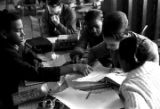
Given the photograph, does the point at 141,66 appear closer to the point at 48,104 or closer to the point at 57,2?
the point at 48,104

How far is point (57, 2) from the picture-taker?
2.92 m

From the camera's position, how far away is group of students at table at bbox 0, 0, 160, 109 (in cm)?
115

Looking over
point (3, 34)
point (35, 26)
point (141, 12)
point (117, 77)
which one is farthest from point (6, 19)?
point (35, 26)

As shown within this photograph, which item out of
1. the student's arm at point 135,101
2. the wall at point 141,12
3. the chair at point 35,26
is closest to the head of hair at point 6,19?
the student's arm at point 135,101

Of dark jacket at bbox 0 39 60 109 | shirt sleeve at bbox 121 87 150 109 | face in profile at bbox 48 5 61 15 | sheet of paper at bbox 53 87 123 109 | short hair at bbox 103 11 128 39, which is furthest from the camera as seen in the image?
face in profile at bbox 48 5 61 15

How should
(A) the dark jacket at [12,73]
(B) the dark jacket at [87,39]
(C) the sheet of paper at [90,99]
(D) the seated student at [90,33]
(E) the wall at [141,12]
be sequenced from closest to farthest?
(C) the sheet of paper at [90,99] < (A) the dark jacket at [12,73] < (D) the seated student at [90,33] < (B) the dark jacket at [87,39] < (E) the wall at [141,12]

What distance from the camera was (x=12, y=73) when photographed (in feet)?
4.85

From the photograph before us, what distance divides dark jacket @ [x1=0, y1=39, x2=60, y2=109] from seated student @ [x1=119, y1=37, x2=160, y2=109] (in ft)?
1.59

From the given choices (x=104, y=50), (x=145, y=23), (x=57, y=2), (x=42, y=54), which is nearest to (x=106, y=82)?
(x=104, y=50)

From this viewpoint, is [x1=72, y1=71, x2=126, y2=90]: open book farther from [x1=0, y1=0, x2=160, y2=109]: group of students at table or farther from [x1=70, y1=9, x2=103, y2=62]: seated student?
[x1=70, y1=9, x2=103, y2=62]: seated student

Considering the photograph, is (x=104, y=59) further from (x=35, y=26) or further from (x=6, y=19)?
(x=35, y=26)

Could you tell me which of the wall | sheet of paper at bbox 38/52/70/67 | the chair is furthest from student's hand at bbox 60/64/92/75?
the chair

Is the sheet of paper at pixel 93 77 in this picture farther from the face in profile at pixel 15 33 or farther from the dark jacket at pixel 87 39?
the dark jacket at pixel 87 39

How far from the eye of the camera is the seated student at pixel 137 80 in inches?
43.5
